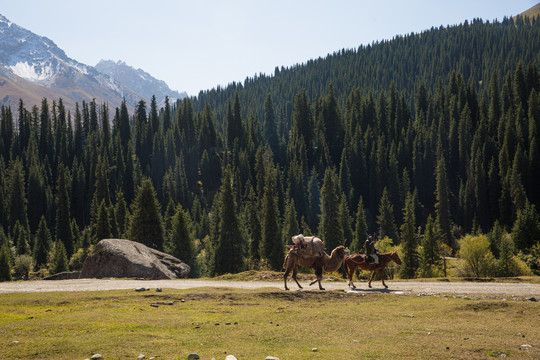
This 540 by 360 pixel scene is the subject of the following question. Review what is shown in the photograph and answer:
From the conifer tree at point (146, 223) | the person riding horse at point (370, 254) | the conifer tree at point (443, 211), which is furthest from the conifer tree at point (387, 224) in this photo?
the person riding horse at point (370, 254)

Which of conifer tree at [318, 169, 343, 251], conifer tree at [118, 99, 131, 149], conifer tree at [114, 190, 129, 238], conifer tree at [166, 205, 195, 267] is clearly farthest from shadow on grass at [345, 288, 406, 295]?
conifer tree at [118, 99, 131, 149]

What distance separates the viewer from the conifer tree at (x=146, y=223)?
5809cm

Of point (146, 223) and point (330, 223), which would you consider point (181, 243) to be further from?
point (330, 223)

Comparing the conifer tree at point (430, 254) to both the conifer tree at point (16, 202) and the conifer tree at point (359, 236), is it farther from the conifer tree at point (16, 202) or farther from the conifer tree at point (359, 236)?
the conifer tree at point (16, 202)

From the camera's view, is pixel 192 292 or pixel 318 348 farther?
pixel 192 292

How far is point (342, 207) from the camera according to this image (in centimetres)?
10088

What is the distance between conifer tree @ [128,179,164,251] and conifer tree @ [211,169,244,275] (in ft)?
26.4

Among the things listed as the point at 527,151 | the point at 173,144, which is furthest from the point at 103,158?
the point at 527,151

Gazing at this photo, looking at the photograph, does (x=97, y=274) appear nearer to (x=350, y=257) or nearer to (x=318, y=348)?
(x=350, y=257)

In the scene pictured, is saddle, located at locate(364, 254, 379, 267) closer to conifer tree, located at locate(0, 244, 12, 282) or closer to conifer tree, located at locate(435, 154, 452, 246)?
conifer tree, located at locate(0, 244, 12, 282)

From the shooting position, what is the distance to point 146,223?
58781mm

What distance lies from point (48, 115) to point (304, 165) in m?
101

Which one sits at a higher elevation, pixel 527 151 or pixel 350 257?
pixel 527 151

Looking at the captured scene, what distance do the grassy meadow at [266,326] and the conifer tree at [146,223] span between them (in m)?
35.4
